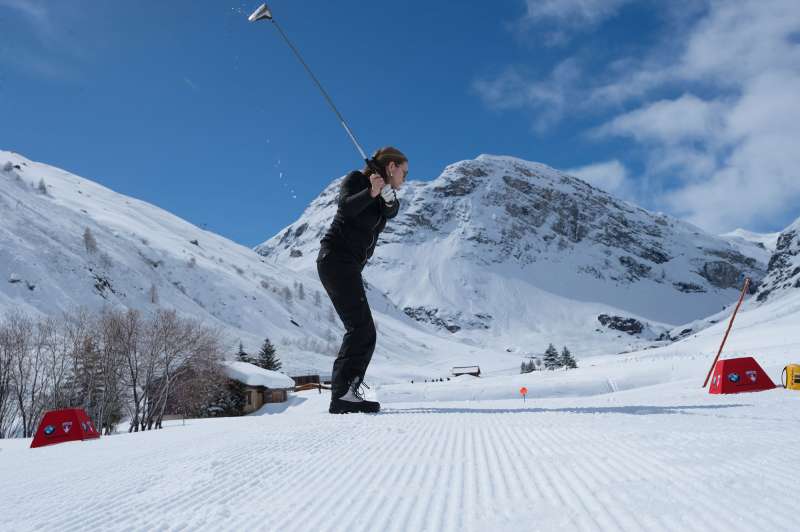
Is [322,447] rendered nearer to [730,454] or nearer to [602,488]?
[602,488]

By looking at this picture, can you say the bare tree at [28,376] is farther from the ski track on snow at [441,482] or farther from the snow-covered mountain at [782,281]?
the snow-covered mountain at [782,281]

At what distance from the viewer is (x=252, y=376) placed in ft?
135

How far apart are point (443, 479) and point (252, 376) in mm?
41373

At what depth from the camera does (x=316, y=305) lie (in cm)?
10969

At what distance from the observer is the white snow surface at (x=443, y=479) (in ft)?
5.19

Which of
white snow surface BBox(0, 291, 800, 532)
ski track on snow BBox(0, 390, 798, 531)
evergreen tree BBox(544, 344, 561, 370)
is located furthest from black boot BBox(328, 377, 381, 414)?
evergreen tree BBox(544, 344, 561, 370)

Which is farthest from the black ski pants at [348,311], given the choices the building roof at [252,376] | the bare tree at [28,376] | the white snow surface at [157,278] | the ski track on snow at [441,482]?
the white snow surface at [157,278]

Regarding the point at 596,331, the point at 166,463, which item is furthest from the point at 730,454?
the point at 596,331

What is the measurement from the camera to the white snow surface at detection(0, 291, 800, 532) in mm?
1581

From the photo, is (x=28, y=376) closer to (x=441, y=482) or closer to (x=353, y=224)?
(x=353, y=224)

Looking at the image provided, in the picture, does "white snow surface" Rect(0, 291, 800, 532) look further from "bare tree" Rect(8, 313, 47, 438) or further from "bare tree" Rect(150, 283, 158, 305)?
"bare tree" Rect(150, 283, 158, 305)

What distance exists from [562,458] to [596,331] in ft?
639

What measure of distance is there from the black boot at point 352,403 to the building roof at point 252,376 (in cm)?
3681

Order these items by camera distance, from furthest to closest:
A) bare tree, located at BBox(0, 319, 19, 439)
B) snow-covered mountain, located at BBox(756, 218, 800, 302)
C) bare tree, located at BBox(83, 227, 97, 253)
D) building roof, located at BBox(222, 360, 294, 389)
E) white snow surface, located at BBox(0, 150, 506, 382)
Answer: snow-covered mountain, located at BBox(756, 218, 800, 302)
bare tree, located at BBox(83, 227, 97, 253)
white snow surface, located at BBox(0, 150, 506, 382)
building roof, located at BBox(222, 360, 294, 389)
bare tree, located at BBox(0, 319, 19, 439)
